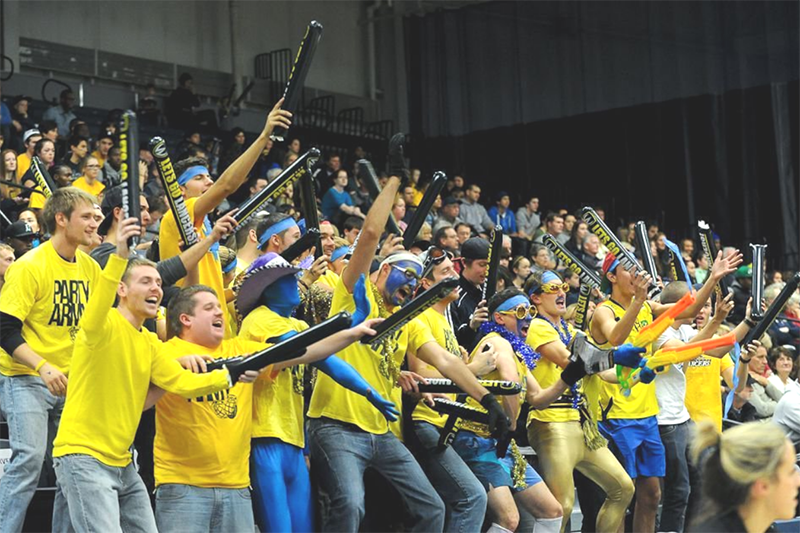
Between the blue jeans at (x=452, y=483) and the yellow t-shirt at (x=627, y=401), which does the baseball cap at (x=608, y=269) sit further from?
the blue jeans at (x=452, y=483)

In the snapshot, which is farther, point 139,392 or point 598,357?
point 598,357

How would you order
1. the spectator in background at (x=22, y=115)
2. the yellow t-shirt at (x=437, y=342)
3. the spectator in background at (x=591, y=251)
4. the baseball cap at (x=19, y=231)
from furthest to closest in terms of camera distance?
1. the spectator in background at (x=591, y=251)
2. the spectator in background at (x=22, y=115)
3. the baseball cap at (x=19, y=231)
4. the yellow t-shirt at (x=437, y=342)

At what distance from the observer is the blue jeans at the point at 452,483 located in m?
6.21

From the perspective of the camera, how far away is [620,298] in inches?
314

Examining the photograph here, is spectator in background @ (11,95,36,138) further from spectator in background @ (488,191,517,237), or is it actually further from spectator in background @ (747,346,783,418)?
spectator in background @ (747,346,783,418)

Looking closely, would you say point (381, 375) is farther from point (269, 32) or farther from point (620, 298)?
point (269, 32)

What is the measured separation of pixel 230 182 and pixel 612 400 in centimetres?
306

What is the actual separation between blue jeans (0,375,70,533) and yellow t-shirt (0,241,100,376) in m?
0.09

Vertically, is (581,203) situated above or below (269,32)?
below

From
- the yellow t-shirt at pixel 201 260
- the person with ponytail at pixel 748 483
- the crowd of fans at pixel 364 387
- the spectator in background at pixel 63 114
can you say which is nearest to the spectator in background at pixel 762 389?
the crowd of fans at pixel 364 387

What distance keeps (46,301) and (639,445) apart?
3.87 metres

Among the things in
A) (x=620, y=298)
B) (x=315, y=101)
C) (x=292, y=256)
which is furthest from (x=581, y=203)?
(x=292, y=256)

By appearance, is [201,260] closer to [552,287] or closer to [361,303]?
[361,303]

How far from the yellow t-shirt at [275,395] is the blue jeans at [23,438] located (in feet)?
3.45
